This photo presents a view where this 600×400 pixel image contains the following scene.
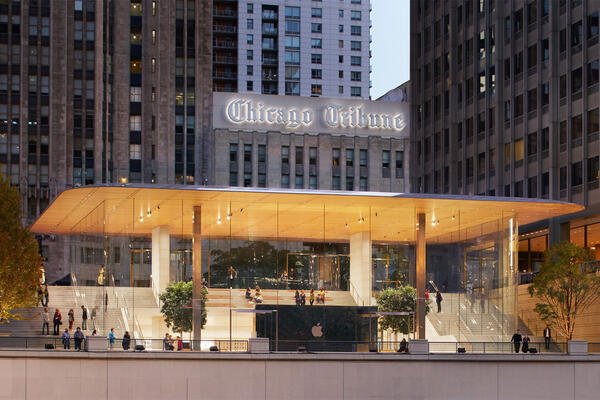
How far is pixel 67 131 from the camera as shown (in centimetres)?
12612

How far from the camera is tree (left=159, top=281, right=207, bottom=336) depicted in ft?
181

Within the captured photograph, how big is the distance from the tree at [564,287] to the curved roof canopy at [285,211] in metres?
3.63

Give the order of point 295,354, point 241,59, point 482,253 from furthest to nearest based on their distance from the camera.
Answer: point 241,59 → point 482,253 → point 295,354

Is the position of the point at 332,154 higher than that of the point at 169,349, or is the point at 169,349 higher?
the point at 332,154

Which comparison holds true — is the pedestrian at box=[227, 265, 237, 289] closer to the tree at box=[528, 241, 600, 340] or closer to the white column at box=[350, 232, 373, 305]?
the white column at box=[350, 232, 373, 305]

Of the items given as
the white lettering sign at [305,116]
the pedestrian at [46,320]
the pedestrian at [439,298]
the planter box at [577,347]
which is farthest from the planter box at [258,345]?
the white lettering sign at [305,116]

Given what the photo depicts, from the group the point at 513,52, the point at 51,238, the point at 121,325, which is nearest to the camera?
the point at 121,325

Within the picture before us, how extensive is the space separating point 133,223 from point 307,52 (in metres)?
120

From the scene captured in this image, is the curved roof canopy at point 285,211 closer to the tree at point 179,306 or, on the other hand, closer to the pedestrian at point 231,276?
the pedestrian at point 231,276

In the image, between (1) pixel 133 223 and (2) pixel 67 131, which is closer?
(1) pixel 133 223

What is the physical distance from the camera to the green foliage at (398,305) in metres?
57.0

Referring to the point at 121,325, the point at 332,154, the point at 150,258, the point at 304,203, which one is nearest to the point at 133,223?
the point at 150,258

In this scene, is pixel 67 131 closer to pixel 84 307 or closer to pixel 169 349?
pixel 84 307

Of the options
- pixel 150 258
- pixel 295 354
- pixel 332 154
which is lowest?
pixel 295 354
